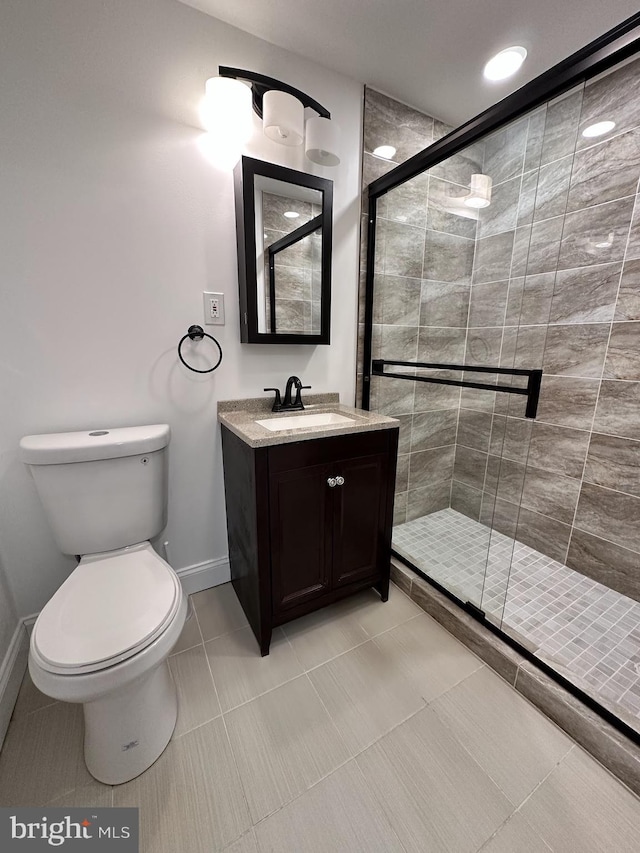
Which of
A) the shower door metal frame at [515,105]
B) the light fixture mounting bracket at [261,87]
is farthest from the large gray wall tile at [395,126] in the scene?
the light fixture mounting bracket at [261,87]

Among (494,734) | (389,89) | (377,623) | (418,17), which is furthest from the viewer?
(389,89)

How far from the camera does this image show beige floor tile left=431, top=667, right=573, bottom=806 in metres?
0.98

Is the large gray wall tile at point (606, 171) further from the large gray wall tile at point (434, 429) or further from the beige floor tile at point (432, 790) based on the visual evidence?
the beige floor tile at point (432, 790)

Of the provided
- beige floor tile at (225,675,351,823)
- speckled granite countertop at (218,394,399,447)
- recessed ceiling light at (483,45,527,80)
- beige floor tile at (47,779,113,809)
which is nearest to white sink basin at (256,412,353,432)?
speckled granite countertop at (218,394,399,447)

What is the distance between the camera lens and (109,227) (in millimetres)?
1236

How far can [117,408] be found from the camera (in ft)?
4.46

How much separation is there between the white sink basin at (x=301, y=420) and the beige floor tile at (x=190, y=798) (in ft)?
3.58

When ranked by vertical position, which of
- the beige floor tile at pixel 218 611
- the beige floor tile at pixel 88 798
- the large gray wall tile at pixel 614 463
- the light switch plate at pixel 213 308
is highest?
the light switch plate at pixel 213 308

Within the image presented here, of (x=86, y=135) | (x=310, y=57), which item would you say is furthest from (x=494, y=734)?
(x=310, y=57)

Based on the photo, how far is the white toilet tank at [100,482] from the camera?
1135 millimetres

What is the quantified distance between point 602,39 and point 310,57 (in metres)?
1.10

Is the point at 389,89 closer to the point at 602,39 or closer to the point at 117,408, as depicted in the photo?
the point at 602,39

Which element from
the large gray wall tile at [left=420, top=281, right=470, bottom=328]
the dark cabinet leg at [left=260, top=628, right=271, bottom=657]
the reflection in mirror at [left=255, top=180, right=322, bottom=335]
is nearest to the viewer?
the dark cabinet leg at [left=260, top=628, right=271, bottom=657]

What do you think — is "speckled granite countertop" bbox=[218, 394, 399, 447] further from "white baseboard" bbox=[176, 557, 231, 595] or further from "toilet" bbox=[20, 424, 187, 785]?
"white baseboard" bbox=[176, 557, 231, 595]
